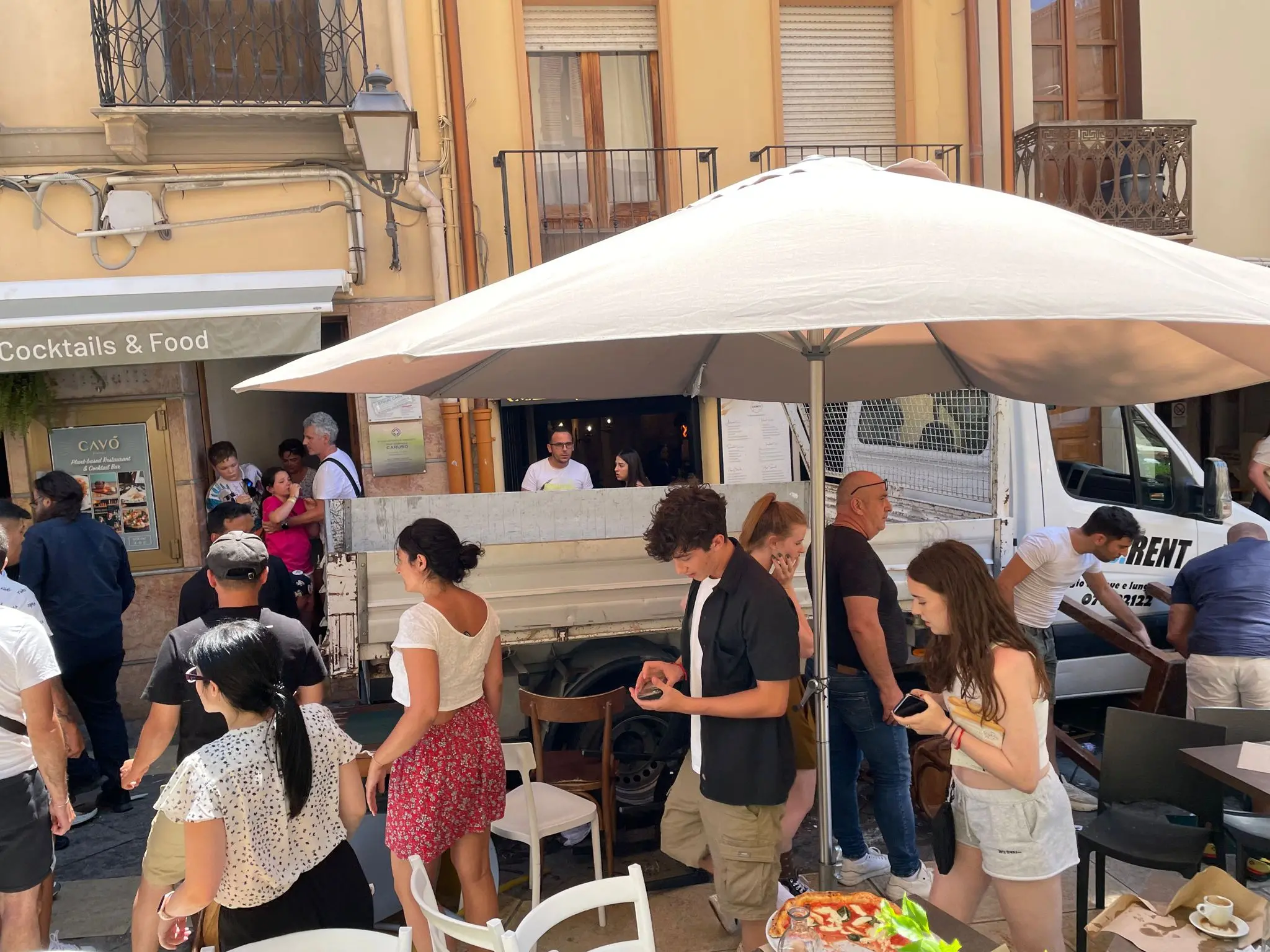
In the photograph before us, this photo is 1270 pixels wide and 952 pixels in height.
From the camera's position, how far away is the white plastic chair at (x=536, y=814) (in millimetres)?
3361

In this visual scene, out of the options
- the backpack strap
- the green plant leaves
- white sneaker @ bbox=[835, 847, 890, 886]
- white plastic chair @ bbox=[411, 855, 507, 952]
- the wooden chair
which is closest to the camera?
white plastic chair @ bbox=[411, 855, 507, 952]

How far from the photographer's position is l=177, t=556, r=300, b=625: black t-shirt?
376 cm

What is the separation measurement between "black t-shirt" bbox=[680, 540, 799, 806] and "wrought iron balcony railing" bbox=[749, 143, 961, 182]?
5894 mm

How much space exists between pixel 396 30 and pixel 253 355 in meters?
2.90

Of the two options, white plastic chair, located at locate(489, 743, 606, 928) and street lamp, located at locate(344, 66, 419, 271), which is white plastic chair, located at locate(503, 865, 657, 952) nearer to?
white plastic chair, located at locate(489, 743, 606, 928)

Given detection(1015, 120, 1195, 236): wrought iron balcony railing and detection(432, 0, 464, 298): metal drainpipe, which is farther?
detection(1015, 120, 1195, 236): wrought iron balcony railing

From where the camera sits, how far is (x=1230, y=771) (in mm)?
2881

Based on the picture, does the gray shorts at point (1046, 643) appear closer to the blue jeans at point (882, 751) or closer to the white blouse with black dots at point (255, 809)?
the blue jeans at point (882, 751)

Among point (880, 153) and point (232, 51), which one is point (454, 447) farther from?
point (880, 153)

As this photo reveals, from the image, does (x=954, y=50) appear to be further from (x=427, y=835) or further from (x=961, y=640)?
(x=427, y=835)

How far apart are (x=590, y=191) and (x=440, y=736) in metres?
5.90

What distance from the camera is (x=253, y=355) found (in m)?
5.97

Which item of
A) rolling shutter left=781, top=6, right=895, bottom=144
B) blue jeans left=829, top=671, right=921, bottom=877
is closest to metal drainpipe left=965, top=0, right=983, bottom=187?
rolling shutter left=781, top=6, right=895, bottom=144

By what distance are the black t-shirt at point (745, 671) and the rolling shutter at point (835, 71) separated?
249 inches
